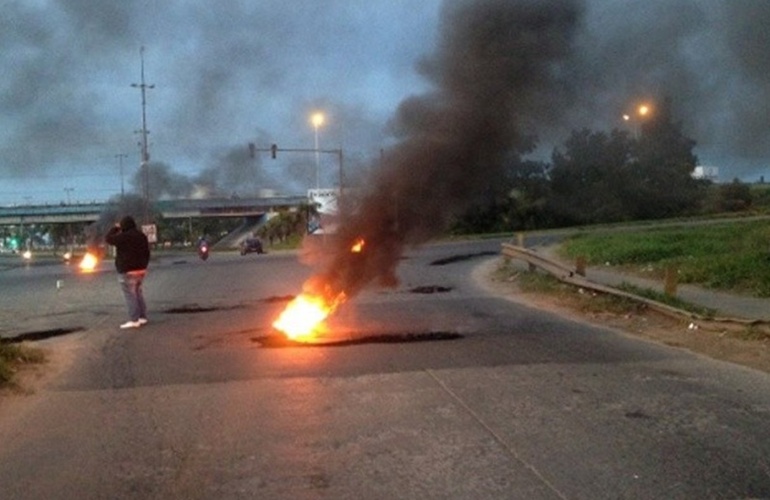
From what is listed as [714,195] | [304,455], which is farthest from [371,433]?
[714,195]

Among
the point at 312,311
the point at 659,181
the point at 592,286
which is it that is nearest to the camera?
the point at 312,311

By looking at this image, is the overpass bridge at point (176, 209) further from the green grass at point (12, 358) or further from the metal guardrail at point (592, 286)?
the green grass at point (12, 358)

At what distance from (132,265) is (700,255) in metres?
13.6

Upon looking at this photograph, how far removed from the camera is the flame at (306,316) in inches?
519

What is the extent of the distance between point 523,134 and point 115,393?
26.9 feet

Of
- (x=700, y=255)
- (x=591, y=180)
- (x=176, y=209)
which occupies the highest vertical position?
(x=591, y=180)

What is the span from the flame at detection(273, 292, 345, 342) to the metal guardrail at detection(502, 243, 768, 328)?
468 cm

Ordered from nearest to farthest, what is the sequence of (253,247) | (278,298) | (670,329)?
(670,329)
(278,298)
(253,247)

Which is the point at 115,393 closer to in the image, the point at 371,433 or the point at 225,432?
the point at 225,432

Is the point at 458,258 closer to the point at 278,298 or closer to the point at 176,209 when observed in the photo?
the point at 278,298

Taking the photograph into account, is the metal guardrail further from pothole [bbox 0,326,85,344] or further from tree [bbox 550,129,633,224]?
pothole [bbox 0,326,85,344]

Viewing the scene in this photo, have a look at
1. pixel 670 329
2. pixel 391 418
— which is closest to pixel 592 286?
pixel 670 329

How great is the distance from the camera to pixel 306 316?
14.1 m

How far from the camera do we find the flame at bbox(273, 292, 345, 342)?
1318cm
